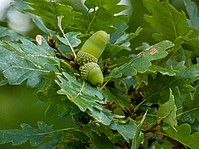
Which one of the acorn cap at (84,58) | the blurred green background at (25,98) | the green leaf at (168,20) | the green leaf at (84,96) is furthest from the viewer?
the blurred green background at (25,98)

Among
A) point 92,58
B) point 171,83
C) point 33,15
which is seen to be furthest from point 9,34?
point 171,83

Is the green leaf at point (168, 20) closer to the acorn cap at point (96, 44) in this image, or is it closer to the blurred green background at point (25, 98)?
the acorn cap at point (96, 44)

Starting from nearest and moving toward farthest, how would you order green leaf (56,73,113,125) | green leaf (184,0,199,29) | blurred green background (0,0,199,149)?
green leaf (56,73,113,125) < green leaf (184,0,199,29) < blurred green background (0,0,199,149)

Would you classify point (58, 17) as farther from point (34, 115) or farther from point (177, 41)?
point (34, 115)

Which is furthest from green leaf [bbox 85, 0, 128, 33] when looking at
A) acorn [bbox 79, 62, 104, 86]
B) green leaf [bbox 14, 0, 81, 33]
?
acorn [bbox 79, 62, 104, 86]

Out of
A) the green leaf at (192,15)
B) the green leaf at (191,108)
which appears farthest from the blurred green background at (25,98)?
the green leaf at (191,108)

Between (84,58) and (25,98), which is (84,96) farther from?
(25,98)

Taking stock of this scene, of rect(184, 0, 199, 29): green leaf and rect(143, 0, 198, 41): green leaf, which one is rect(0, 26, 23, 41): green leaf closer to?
rect(143, 0, 198, 41): green leaf
